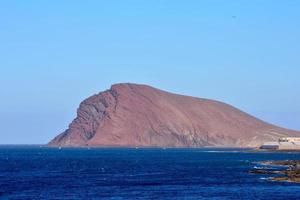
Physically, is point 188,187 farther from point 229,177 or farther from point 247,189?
point 229,177

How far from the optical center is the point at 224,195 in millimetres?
65250

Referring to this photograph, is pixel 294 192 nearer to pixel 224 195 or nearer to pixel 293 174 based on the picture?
pixel 224 195

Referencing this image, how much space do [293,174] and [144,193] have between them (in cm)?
2878

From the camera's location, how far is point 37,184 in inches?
3132

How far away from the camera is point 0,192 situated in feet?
226

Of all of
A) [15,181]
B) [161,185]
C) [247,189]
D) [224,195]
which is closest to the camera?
[224,195]

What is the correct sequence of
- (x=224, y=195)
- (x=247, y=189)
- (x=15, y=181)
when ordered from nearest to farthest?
(x=224, y=195), (x=247, y=189), (x=15, y=181)

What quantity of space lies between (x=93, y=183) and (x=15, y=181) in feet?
33.5

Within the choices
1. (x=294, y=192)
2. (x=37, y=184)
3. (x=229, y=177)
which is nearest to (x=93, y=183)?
(x=37, y=184)

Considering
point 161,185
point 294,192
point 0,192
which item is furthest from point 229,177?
point 0,192

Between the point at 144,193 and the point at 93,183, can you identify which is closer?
the point at 144,193

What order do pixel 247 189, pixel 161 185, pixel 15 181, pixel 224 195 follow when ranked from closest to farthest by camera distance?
pixel 224 195, pixel 247 189, pixel 161 185, pixel 15 181

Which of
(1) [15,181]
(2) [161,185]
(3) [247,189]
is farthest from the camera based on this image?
(1) [15,181]

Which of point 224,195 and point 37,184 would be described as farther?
point 37,184
